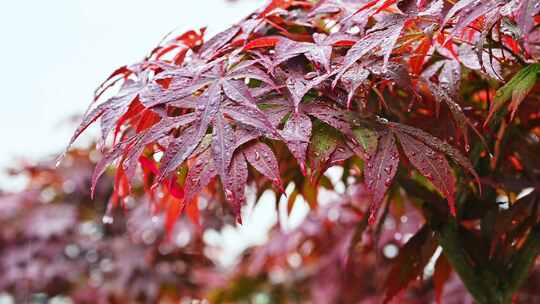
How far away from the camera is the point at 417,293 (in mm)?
2012

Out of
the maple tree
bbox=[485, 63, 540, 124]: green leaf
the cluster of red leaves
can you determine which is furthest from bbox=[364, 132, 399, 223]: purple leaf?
the cluster of red leaves

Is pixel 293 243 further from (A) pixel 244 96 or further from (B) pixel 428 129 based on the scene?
(A) pixel 244 96

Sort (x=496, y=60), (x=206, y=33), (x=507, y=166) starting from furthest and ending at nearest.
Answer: (x=507, y=166) < (x=206, y=33) < (x=496, y=60)

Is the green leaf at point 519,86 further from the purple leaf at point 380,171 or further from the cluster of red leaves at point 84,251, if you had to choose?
the cluster of red leaves at point 84,251

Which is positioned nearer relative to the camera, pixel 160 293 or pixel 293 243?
pixel 293 243

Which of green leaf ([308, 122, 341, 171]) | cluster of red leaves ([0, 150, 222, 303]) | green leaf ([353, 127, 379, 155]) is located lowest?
cluster of red leaves ([0, 150, 222, 303])

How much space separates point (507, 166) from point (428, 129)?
28cm

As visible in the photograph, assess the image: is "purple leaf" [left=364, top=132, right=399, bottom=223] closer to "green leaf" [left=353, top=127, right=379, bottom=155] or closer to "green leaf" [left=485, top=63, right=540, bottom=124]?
"green leaf" [left=353, top=127, right=379, bottom=155]

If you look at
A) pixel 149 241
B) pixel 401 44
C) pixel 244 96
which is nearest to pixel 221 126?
pixel 244 96

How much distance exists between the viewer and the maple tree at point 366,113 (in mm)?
819

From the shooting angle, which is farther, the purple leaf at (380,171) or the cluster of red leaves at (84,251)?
the cluster of red leaves at (84,251)

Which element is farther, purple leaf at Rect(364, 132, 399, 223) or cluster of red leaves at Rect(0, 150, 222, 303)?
cluster of red leaves at Rect(0, 150, 222, 303)

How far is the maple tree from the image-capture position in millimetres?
819

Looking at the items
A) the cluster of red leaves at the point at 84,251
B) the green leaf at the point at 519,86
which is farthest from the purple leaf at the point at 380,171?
the cluster of red leaves at the point at 84,251
